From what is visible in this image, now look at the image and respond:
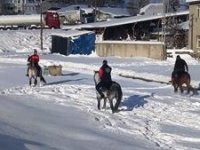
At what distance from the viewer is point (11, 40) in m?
70.3

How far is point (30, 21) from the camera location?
83.0m

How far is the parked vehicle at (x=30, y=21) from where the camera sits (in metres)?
82.4

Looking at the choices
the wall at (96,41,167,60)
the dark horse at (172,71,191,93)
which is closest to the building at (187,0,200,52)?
the wall at (96,41,167,60)

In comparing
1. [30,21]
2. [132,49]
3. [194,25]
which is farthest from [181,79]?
[30,21]

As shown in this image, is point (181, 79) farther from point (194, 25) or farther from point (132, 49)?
point (194, 25)

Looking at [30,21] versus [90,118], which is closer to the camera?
[90,118]

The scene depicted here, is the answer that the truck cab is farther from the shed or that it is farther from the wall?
the wall

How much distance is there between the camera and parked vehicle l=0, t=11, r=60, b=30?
82.4 m

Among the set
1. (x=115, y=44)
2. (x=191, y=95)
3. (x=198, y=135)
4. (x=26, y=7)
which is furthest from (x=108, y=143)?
(x=26, y=7)

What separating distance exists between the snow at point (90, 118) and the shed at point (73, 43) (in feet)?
88.1

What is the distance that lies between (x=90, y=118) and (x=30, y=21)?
2658 inches

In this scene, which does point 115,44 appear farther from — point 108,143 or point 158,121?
point 108,143

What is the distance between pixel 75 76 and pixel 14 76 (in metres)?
3.44

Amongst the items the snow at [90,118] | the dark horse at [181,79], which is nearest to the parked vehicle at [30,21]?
the snow at [90,118]
